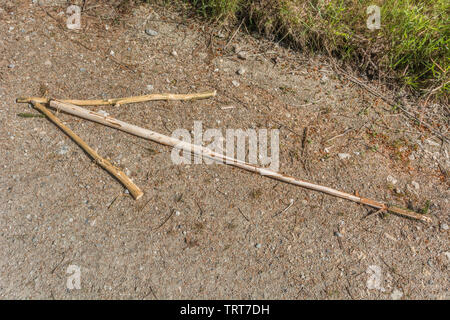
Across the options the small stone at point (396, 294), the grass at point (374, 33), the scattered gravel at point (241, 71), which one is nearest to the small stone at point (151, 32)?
the grass at point (374, 33)

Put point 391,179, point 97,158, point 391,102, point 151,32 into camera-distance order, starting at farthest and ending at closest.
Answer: point 151,32 < point 391,102 < point 391,179 < point 97,158

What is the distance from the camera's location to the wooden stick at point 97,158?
7.30ft

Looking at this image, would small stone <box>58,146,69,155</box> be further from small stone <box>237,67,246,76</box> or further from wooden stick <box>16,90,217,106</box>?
small stone <box>237,67,246,76</box>

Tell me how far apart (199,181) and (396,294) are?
53.7 inches

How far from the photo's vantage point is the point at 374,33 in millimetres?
2930

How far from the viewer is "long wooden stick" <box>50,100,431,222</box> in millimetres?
2320

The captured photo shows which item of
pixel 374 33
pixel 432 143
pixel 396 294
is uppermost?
pixel 374 33

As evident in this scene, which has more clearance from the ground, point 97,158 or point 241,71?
point 241,71

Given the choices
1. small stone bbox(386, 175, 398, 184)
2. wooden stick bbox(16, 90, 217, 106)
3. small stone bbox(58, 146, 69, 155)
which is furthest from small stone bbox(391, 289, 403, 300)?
small stone bbox(58, 146, 69, 155)

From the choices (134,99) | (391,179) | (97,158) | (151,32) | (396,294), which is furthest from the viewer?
(151,32)

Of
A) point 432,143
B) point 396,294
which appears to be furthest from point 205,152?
point 432,143

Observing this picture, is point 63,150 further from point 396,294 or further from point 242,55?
point 396,294

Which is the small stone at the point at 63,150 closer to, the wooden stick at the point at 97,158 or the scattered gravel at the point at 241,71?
the wooden stick at the point at 97,158

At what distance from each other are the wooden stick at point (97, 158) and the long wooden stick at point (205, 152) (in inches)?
3.3
